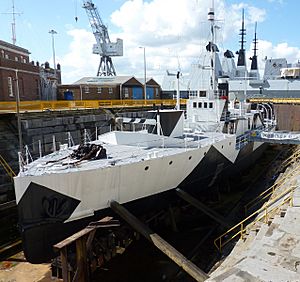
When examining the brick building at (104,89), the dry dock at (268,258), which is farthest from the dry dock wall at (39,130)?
the brick building at (104,89)

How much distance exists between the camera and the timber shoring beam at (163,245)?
8758 mm

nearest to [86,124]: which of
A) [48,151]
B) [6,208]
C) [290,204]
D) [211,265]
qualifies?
[48,151]

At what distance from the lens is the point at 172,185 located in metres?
12.9

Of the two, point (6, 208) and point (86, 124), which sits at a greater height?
point (86, 124)

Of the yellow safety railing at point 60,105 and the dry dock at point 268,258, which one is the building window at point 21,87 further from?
the dry dock at point 268,258

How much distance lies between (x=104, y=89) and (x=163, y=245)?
102ft

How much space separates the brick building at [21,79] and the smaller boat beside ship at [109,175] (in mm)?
9587

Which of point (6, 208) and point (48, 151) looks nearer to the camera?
point (6, 208)

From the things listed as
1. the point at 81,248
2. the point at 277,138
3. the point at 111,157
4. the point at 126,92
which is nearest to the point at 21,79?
the point at 126,92

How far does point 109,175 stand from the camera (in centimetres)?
1026

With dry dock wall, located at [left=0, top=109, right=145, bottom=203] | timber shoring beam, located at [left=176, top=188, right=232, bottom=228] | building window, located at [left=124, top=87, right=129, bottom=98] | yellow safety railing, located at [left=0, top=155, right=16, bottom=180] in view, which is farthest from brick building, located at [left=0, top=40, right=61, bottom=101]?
timber shoring beam, located at [left=176, top=188, right=232, bottom=228]

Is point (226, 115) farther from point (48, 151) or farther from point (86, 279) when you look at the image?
point (86, 279)

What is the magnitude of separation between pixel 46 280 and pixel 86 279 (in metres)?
2.35

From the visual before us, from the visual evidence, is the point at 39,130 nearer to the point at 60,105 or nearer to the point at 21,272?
the point at 60,105
